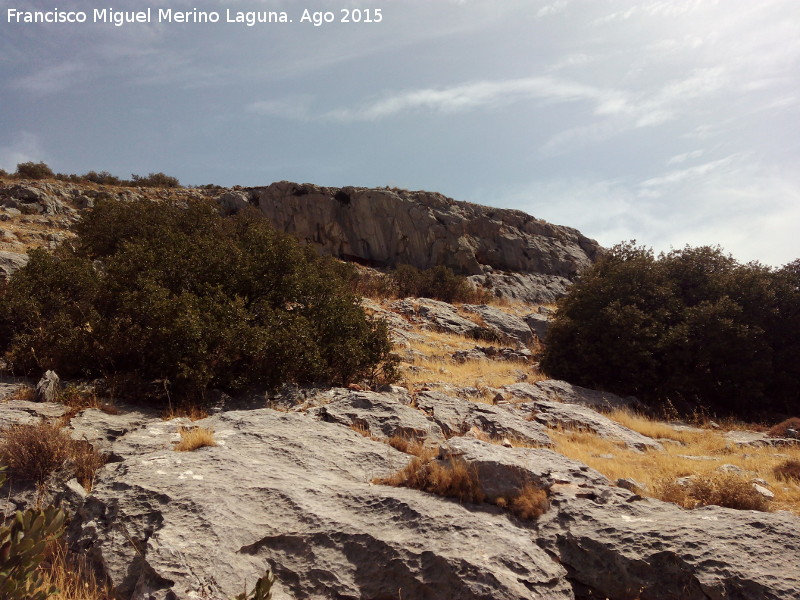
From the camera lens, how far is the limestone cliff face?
36469 millimetres

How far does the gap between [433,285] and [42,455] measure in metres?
25.4

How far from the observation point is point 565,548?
15.9 feet

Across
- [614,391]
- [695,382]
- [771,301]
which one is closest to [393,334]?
[614,391]

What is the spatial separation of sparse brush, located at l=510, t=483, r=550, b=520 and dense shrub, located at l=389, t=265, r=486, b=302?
2366 cm

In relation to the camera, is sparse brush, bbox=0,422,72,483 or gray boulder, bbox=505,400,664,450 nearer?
sparse brush, bbox=0,422,72,483

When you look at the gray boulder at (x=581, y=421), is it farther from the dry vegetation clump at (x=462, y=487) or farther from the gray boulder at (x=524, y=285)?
the gray boulder at (x=524, y=285)

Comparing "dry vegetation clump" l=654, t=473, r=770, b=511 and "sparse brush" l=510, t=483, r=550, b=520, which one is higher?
"sparse brush" l=510, t=483, r=550, b=520

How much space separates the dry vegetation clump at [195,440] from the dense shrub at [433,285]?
22.8 meters

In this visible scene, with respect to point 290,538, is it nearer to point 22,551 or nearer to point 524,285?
point 22,551

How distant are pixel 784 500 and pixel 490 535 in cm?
474

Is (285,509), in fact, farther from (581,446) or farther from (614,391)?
(614,391)

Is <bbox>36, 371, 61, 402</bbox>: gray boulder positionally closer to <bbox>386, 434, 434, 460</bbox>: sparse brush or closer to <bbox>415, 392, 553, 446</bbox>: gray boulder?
<bbox>386, 434, 434, 460</bbox>: sparse brush

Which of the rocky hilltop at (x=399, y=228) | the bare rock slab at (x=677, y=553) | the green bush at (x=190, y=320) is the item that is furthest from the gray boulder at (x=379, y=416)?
the rocky hilltop at (x=399, y=228)

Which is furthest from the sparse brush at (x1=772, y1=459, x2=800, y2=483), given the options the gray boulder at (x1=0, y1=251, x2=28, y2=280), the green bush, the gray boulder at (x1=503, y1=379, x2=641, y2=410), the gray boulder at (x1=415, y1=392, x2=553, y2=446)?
the gray boulder at (x1=0, y1=251, x2=28, y2=280)
